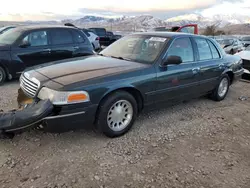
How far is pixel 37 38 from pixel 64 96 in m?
4.21

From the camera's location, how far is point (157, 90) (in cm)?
398

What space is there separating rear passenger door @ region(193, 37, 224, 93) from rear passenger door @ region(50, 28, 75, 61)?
380 cm

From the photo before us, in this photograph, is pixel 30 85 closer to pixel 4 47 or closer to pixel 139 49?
pixel 139 49

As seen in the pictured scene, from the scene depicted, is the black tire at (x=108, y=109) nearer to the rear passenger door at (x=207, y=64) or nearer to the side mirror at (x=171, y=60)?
the side mirror at (x=171, y=60)

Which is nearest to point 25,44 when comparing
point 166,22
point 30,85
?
point 30,85

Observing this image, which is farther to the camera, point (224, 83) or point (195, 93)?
point (224, 83)

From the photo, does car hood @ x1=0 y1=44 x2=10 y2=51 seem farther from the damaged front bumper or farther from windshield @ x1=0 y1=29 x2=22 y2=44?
the damaged front bumper

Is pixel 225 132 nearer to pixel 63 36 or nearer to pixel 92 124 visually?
pixel 92 124

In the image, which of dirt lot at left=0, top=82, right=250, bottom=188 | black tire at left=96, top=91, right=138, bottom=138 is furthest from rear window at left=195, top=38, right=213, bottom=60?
black tire at left=96, top=91, right=138, bottom=138

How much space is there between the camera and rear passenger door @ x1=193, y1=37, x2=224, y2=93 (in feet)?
15.6

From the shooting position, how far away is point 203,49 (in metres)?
4.98

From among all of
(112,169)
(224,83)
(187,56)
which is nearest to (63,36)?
(187,56)

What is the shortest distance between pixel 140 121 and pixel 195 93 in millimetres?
1353

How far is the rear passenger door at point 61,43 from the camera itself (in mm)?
6832
